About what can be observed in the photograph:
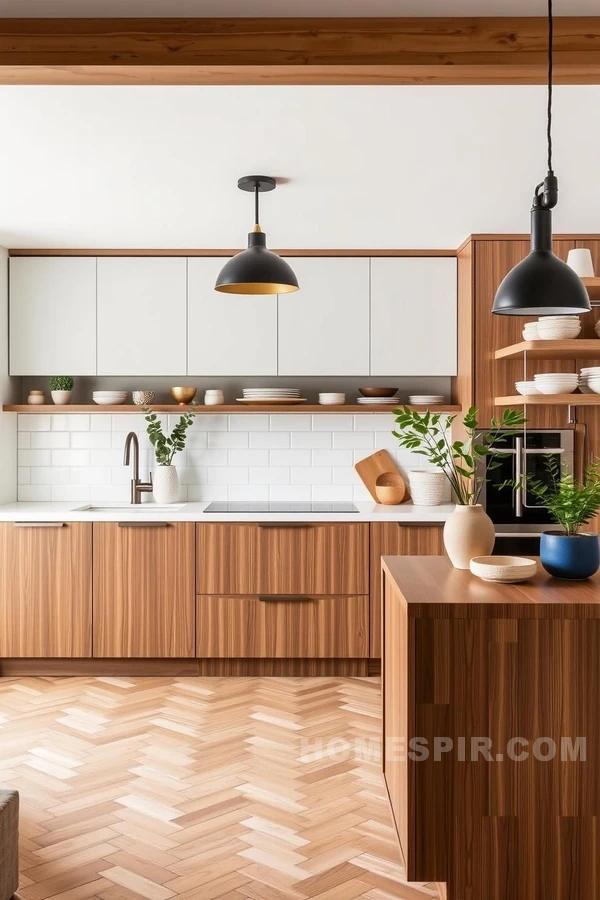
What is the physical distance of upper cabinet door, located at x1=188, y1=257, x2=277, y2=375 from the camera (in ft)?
16.0

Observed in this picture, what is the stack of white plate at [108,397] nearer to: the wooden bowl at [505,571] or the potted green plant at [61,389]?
the potted green plant at [61,389]

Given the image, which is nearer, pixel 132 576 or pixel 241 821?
pixel 241 821

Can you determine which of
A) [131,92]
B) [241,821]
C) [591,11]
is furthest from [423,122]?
[241,821]

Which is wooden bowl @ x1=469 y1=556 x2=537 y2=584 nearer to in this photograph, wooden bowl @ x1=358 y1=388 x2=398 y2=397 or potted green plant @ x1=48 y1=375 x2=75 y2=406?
wooden bowl @ x1=358 y1=388 x2=398 y2=397

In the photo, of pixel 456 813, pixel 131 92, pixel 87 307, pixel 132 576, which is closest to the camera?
pixel 456 813

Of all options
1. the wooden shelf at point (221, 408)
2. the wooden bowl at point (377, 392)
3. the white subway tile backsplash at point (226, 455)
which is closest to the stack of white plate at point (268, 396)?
the wooden shelf at point (221, 408)

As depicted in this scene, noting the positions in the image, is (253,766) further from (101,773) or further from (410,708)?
(410,708)

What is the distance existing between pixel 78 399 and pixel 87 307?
656 millimetres

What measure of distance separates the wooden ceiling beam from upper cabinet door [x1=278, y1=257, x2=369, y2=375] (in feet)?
8.90

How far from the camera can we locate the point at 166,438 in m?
5.14

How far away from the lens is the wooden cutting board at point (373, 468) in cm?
511

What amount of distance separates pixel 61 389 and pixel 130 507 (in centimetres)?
89

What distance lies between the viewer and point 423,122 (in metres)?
2.88

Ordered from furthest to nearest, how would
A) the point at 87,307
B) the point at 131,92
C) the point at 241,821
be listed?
the point at 87,307, the point at 241,821, the point at 131,92
